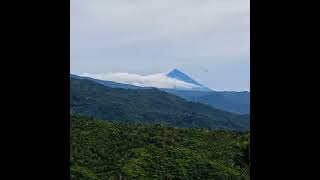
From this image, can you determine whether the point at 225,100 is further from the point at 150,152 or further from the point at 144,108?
the point at 150,152

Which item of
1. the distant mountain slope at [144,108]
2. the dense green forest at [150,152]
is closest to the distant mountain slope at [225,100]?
the distant mountain slope at [144,108]

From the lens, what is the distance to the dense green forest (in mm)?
16844

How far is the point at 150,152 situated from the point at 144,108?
1222 inches

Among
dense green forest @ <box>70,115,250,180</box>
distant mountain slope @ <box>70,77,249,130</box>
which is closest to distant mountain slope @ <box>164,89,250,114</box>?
distant mountain slope @ <box>70,77,249,130</box>

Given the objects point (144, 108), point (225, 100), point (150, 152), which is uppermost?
point (225, 100)

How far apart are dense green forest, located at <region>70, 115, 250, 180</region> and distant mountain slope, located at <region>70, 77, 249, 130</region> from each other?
1934 cm

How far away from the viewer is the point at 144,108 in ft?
160

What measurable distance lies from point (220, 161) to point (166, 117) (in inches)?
1129

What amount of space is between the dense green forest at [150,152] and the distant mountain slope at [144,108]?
19.3m

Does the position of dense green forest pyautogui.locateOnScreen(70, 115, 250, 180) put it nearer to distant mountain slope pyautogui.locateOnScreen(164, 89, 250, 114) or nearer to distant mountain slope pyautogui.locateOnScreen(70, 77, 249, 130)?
distant mountain slope pyautogui.locateOnScreen(70, 77, 249, 130)

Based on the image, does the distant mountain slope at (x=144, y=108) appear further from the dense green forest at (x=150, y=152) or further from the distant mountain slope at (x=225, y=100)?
the distant mountain slope at (x=225, y=100)

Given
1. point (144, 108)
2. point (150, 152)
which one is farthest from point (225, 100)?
point (150, 152)
